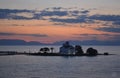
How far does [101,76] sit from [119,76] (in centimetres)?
326

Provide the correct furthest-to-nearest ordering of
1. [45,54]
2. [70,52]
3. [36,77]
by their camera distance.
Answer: [45,54], [70,52], [36,77]

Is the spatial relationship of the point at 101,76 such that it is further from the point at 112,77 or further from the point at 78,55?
the point at 78,55

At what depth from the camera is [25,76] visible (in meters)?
62.8

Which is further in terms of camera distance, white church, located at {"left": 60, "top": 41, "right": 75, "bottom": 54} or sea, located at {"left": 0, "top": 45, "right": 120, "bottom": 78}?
white church, located at {"left": 60, "top": 41, "right": 75, "bottom": 54}

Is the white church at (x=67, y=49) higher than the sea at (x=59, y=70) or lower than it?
higher

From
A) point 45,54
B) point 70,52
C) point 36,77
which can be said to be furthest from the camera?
point 45,54

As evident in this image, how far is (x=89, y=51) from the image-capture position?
14575cm

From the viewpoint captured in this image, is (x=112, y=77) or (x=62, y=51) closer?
(x=112, y=77)

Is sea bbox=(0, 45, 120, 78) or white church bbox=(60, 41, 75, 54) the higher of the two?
white church bbox=(60, 41, 75, 54)

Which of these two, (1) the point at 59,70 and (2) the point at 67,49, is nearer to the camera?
(1) the point at 59,70

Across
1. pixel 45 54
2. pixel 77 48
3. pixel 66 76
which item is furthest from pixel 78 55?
pixel 66 76

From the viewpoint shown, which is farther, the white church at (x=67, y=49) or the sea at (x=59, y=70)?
the white church at (x=67, y=49)

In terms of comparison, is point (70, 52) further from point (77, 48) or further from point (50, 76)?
point (50, 76)

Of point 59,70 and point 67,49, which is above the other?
point 67,49
